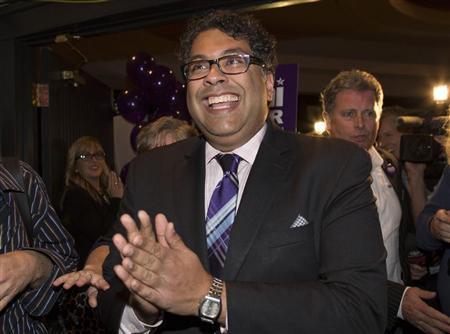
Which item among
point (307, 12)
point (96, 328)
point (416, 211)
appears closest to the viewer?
point (96, 328)

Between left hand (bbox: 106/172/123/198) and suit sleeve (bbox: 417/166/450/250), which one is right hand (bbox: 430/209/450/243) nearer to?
suit sleeve (bbox: 417/166/450/250)

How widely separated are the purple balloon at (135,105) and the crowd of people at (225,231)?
2.57 m

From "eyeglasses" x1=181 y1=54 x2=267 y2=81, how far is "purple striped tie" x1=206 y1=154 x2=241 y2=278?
0.80 feet

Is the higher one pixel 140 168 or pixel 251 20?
pixel 251 20

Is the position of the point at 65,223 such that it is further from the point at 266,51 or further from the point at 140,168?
the point at 266,51

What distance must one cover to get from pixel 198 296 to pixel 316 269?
33 cm

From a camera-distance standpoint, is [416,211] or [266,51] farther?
[416,211]

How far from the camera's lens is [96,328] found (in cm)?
195

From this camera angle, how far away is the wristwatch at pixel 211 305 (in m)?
0.98

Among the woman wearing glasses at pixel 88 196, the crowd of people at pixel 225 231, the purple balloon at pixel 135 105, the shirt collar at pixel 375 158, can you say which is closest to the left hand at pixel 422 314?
the shirt collar at pixel 375 158

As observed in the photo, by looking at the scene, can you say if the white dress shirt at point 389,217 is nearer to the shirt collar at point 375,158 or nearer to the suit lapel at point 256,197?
the shirt collar at point 375,158

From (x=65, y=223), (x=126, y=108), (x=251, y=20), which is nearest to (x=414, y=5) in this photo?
(x=126, y=108)

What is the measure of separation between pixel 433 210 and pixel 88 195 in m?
2.30

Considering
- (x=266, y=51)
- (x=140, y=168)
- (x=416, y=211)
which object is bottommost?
(x=416, y=211)
